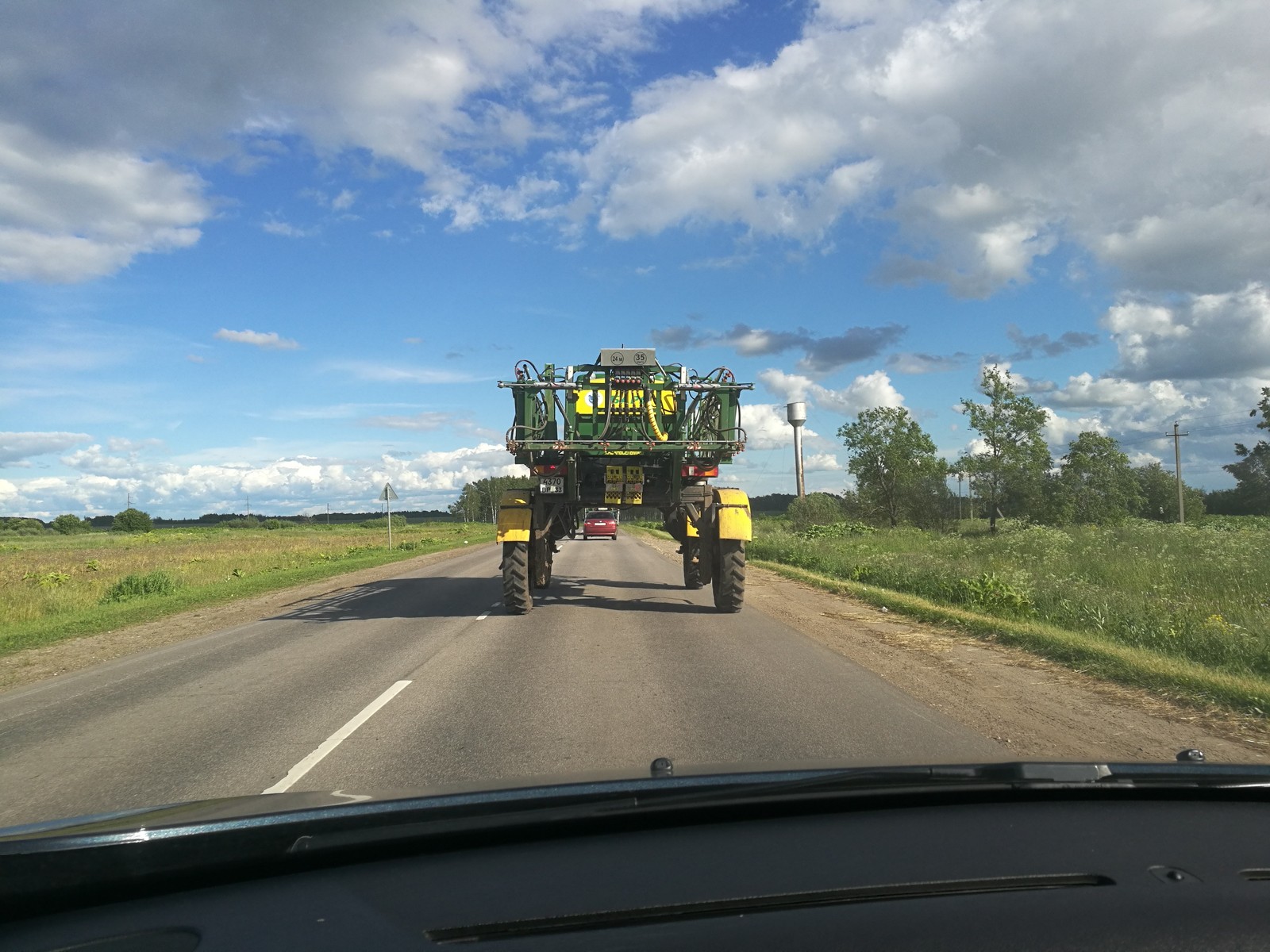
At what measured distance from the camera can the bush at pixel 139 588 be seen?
19.5 m

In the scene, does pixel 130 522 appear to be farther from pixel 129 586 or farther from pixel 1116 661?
pixel 1116 661

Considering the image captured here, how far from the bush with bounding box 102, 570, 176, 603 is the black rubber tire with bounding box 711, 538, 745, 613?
13.6m

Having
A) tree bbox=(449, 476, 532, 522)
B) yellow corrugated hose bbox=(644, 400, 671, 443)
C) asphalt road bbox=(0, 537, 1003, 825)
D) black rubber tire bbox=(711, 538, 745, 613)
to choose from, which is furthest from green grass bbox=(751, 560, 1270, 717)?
tree bbox=(449, 476, 532, 522)

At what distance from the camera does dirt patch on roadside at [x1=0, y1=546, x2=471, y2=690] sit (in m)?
10.4

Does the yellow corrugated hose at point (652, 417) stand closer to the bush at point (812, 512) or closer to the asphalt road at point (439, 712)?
the asphalt road at point (439, 712)

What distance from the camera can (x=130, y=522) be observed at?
110 metres

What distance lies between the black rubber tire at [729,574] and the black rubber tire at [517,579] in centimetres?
293

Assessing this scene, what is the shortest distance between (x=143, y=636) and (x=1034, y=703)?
12.3 metres

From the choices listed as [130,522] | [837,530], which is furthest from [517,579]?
[130,522]

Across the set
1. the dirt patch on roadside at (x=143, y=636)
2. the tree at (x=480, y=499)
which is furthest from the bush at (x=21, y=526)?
the dirt patch on roadside at (x=143, y=636)

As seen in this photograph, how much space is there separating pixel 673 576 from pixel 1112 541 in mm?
12083

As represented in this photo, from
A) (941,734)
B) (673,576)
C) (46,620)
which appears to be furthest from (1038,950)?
(673,576)

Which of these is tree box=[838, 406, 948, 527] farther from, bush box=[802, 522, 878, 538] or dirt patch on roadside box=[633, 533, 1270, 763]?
dirt patch on roadside box=[633, 533, 1270, 763]

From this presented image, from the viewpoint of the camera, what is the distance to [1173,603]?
12188mm
